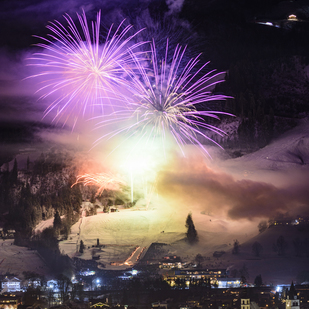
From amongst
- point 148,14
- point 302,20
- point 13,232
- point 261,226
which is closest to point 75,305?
point 13,232

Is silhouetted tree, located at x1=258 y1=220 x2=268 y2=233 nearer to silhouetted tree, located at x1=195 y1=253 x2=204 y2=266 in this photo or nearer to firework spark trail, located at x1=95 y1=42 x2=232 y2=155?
silhouetted tree, located at x1=195 y1=253 x2=204 y2=266

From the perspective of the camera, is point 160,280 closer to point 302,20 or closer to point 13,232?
point 13,232

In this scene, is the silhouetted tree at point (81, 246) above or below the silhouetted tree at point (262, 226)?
below

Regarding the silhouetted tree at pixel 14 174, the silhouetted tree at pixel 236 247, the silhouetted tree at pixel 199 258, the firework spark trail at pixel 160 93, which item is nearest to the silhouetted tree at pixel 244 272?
the silhouetted tree at pixel 236 247

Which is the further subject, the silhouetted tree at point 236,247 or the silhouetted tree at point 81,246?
the silhouetted tree at point 81,246

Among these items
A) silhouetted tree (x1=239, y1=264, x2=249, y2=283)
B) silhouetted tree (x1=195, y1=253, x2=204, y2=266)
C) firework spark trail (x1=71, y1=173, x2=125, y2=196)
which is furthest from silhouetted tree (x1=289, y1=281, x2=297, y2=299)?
firework spark trail (x1=71, y1=173, x2=125, y2=196)

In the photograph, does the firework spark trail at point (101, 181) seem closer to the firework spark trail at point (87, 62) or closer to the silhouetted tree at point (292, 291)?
the firework spark trail at point (87, 62)

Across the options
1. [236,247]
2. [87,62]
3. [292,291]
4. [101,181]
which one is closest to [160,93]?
[87,62]
